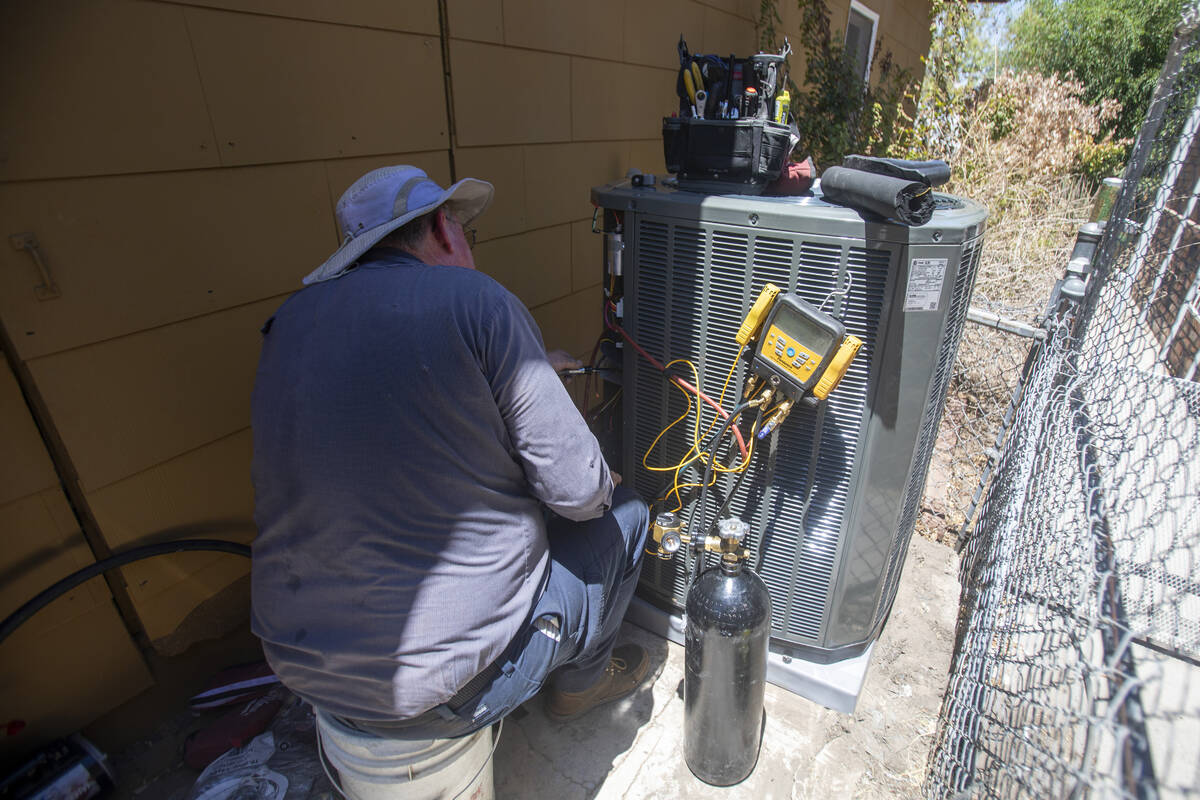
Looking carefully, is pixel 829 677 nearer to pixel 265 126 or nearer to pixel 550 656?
pixel 550 656

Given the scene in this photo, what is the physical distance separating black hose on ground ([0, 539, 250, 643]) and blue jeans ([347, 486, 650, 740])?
0.76 meters

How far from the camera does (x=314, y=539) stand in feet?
4.00

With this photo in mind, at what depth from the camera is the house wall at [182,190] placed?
4.50 ft

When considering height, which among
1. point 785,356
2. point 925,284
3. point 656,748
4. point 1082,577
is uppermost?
point 925,284

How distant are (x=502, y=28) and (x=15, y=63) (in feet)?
5.23

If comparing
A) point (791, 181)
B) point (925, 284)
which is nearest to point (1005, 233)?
point (791, 181)

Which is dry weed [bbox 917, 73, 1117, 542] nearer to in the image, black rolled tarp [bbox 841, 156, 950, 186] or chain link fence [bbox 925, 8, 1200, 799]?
chain link fence [bbox 925, 8, 1200, 799]

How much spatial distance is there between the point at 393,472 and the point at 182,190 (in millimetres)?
1043

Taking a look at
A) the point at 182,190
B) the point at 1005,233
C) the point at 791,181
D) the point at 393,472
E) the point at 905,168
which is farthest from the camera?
the point at 1005,233

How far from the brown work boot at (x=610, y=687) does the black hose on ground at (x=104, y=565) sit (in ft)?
3.50

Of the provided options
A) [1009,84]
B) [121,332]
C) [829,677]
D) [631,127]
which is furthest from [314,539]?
[1009,84]

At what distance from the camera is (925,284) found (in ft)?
4.86

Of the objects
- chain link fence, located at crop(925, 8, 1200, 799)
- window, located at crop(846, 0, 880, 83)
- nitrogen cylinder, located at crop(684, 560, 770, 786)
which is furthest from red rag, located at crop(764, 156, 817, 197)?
window, located at crop(846, 0, 880, 83)

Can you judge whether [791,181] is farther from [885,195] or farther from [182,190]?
[182,190]
